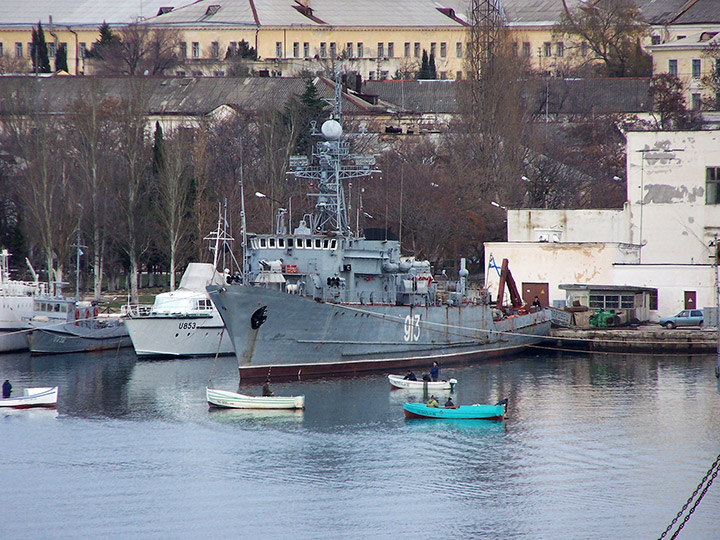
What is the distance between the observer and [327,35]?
156 metres

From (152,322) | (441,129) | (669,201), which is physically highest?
(441,129)

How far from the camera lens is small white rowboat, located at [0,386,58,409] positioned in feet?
145

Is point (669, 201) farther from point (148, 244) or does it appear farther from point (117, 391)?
point (117, 391)

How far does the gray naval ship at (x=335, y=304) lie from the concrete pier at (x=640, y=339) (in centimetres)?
618

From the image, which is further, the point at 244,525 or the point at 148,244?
the point at 148,244

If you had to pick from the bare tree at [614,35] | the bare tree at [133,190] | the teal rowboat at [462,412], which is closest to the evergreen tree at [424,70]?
the bare tree at [614,35]

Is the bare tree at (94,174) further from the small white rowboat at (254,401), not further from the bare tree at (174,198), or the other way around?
the small white rowboat at (254,401)

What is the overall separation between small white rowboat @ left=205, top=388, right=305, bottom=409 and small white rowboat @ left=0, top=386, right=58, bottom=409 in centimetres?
633

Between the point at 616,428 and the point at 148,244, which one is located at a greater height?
the point at 148,244

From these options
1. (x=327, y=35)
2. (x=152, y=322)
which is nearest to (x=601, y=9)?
(x=327, y=35)

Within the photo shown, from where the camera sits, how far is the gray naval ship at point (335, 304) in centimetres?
4809

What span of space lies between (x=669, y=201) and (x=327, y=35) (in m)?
91.6

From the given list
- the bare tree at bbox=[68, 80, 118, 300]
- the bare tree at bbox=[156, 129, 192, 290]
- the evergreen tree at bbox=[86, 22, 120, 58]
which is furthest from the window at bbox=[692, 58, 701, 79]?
the bare tree at bbox=[68, 80, 118, 300]

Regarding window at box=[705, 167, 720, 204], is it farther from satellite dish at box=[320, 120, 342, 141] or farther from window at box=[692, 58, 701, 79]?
window at box=[692, 58, 701, 79]
